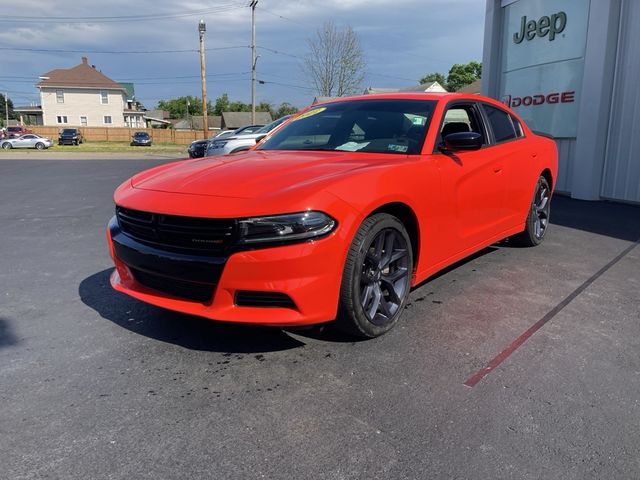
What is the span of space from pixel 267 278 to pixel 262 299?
0.45 feet

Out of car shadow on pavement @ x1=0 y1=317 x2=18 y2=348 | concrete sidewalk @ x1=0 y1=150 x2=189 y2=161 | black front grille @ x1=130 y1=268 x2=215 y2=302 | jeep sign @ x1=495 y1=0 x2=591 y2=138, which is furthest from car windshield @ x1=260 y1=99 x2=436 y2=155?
concrete sidewalk @ x1=0 y1=150 x2=189 y2=161

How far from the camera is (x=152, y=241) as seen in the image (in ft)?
10.1

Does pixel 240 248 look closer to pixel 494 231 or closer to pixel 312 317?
pixel 312 317

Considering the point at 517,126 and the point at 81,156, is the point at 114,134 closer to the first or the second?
the point at 81,156

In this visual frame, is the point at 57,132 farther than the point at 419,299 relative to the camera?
Yes

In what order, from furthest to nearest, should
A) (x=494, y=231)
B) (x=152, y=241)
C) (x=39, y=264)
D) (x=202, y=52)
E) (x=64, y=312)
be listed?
(x=202, y=52)
(x=39, y=264)
(x=494, y=231)
(x=64, y=312)
(x=152, y=241)

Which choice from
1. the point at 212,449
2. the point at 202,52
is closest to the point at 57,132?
the point at 202,52

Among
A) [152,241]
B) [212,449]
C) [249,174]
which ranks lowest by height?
[212,449]

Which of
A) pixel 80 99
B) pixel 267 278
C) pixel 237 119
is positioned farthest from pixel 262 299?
pixel 237 119

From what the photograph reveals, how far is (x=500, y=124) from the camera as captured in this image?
490 centimetres

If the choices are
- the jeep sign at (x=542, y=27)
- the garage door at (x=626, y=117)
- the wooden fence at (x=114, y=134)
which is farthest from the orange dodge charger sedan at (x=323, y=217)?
the wooden fence at (x=114, y=134)

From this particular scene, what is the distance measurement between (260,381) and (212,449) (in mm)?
600

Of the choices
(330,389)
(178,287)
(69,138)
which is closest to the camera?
(330,389)

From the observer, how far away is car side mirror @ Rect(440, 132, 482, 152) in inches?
148
